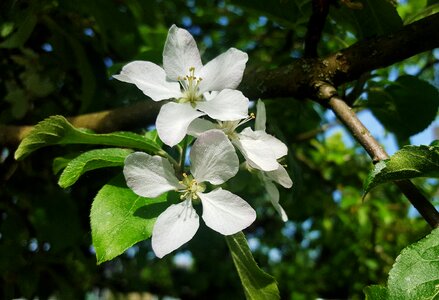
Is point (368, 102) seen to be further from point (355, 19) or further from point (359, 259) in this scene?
point (359, 259)

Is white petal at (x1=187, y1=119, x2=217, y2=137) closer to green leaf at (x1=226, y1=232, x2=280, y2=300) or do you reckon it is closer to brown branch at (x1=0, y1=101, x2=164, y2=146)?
green leaf at (x1=226, y1=232, x2=280, y2=300)

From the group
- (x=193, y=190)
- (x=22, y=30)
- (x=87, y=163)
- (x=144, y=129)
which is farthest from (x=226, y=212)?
(x=22, y=30)

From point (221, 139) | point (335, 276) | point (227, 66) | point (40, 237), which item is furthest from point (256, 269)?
point (335, 276)

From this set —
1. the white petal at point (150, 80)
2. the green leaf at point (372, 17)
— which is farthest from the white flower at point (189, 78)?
the green leaf at point (372, 17)

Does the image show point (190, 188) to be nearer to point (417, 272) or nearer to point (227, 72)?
point (227, 72)

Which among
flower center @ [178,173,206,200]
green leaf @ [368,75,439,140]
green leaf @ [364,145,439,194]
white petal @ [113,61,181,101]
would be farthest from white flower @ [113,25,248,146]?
green leaf @ [368,75,439,140]

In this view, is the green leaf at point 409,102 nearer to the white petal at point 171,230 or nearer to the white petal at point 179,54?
the white petal at point 179,54
